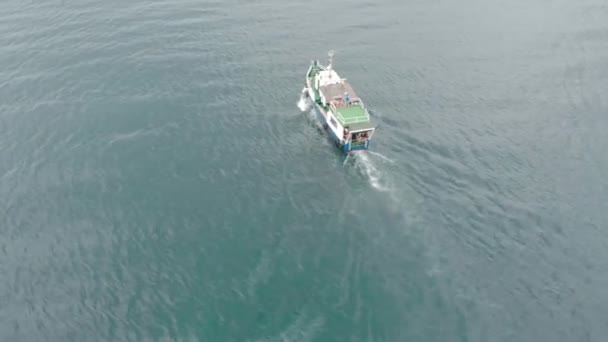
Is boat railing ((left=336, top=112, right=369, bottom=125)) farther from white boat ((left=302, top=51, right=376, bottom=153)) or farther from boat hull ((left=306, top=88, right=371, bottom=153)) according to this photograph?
boat hull ((left=306, top=88, right=371, bottom=153))

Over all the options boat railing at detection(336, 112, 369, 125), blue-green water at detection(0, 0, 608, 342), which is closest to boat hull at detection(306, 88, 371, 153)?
blue-green water at detection(0, 0, 608, 342)

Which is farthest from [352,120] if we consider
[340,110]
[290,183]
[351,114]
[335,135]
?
[290,183]

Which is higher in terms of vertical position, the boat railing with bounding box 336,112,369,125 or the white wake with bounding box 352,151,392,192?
the boat railing with bounding box 336,112,369,125

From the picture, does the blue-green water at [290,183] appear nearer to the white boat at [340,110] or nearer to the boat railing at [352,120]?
the white boat at [340,110]

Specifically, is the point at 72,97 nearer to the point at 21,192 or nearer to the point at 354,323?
the point at 21,192

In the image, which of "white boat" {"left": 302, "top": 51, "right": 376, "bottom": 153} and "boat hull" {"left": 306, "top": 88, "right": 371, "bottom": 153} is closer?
"white boat" {"left": 302, "top": 51, "right": 376, "bottom": 153}

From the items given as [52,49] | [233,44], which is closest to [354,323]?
[233,44]

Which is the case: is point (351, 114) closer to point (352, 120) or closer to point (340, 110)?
point (352, 120)

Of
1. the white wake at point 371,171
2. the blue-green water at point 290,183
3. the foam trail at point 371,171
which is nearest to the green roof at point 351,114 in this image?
the white wake at point 371,171
